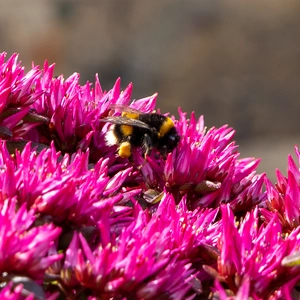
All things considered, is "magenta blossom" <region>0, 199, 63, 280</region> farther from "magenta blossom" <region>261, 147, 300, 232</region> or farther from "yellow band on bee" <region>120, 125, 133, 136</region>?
"yellow band on bee" <region>120, 125, 133, 136</region>

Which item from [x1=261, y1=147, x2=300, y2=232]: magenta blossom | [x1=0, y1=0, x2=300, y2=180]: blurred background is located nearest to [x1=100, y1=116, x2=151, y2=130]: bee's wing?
[x1=261, y1=147, x2=300, y2=232]: magenta blossom

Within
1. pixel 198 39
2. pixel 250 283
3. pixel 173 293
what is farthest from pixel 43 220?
pixel 198 39

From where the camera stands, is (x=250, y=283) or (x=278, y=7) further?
(x=278, y=7)

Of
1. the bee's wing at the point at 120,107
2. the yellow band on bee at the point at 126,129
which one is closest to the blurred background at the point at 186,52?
the yellow band on bee at the point at 126,129

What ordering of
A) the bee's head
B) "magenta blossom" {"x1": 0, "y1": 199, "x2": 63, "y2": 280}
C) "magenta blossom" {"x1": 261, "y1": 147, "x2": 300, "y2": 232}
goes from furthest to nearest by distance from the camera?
1. the bee's head
2. "magenta blossom" {"x1": 261, "y1": 147, "x2": 300, "y2": 232}
3. "magenta blossom" {"x1": 0, "y1": 199, "x2": 63, "y2": 280}

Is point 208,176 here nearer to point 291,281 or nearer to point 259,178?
point 259,178

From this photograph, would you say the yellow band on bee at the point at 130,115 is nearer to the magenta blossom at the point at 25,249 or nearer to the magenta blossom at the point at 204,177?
the magenta blossom at the point at 204,177

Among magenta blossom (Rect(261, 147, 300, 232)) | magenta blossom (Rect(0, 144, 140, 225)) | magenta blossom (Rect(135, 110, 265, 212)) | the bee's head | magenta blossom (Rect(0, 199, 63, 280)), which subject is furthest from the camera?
the bee's head
